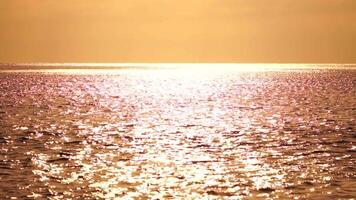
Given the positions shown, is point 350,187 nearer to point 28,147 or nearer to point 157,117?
point 28,147

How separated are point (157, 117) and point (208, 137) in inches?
1088

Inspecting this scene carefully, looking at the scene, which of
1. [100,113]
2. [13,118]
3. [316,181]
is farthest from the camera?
[100,113]

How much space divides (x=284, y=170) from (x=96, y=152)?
48.6 ft

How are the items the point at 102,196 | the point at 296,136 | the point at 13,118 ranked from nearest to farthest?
the point at 102,196, the point at 296,136, the point at 13,118

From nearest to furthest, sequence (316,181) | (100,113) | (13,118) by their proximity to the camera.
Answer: (316,181) → (13,118) → (100,113)

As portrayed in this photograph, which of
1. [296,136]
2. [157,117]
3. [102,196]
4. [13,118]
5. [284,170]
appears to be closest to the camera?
[102,196]

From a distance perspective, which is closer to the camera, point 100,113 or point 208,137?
point 208,137

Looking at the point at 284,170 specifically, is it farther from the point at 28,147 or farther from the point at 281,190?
the point at 28,147

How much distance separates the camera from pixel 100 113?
94.5m

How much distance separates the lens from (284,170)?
41719 mm

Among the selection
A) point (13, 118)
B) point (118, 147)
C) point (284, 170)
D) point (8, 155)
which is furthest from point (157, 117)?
point (284, 170)

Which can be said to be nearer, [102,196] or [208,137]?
[102,196]

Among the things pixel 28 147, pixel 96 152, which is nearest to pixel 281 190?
pixel 96 152

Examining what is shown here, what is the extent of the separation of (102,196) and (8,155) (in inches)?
619
